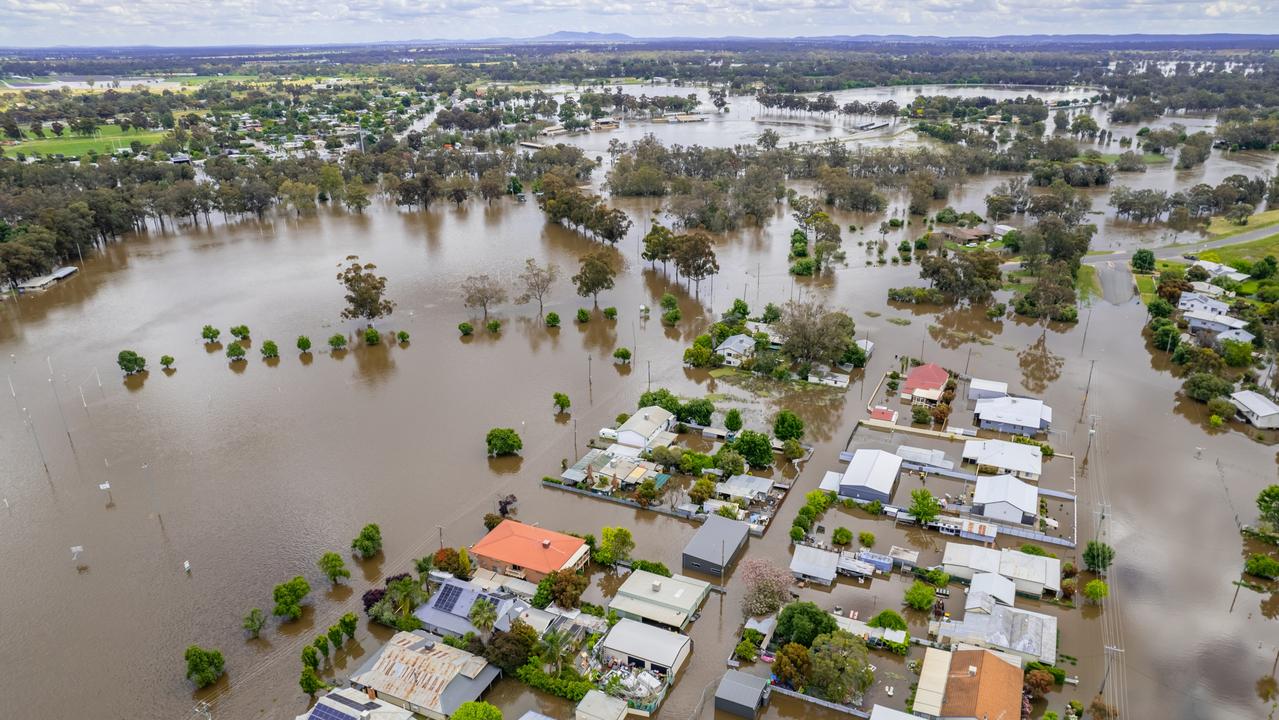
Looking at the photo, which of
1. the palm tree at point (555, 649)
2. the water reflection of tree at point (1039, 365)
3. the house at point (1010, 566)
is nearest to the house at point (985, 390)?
the water reflection of tree at point (1039, 365)

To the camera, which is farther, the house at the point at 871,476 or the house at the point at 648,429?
the house at the point at 648,429

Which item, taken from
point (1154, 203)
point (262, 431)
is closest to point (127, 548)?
point (262, 431)

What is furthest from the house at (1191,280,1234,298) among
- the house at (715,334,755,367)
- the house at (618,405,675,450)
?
the house at (618,405,675,450)

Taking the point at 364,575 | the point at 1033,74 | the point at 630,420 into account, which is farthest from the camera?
the point at 1033,74

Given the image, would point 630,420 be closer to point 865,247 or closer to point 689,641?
point 689,641

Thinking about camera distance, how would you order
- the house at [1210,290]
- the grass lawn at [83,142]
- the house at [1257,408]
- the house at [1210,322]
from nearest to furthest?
the house at [1257,408] → the house at [1210,322] → the house at [1210,290] → the grass lawn at [83,142]

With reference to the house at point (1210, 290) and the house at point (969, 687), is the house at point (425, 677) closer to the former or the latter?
the house at point (969, 687)

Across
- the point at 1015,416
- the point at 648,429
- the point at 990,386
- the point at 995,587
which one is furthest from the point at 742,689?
the point at 990,386

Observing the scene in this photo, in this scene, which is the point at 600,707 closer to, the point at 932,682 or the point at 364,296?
the point at 932,682
